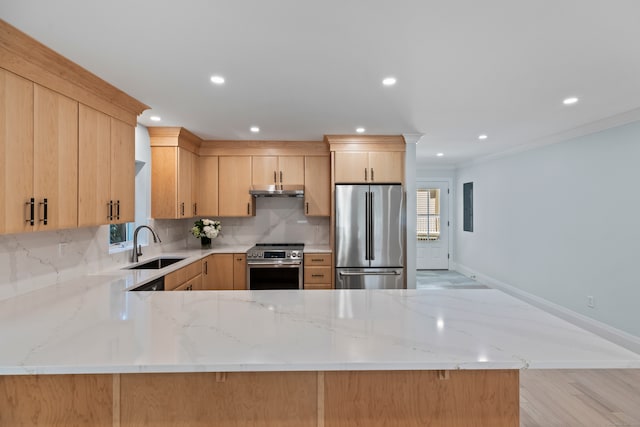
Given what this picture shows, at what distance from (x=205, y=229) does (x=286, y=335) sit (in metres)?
3.27

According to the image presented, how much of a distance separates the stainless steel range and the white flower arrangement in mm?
625

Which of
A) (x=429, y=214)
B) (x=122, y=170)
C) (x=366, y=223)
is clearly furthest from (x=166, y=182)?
(x=429, y=214)

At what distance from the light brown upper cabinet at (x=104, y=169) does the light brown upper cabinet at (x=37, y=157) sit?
0.07m

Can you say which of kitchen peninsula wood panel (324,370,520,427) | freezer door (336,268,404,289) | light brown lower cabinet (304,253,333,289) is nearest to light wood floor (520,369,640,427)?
kitchen peninsula wood panel (324,370,520,427)

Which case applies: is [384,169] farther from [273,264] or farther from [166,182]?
[166,182]

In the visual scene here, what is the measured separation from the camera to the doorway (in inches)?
286

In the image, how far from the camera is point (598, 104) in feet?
9.62

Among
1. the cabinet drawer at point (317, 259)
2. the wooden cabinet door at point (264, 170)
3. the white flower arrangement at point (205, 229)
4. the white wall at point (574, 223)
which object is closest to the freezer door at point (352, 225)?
the cabinet drawer at point (317, 259)

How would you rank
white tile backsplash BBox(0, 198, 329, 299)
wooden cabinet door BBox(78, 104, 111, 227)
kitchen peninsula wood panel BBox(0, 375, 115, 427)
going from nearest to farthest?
1. kitchen peninsula wood panel BBox(0, 375, 115, 427)
2. white tile backsplash BBox(0, 198, 329, 299)
3. wooden cabinet door BBox(78, 104, 111, 227)

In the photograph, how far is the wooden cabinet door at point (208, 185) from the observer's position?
4.39m

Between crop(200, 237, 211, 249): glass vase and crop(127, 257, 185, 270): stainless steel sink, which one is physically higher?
crop(200, 237, 211, 249): glass vase

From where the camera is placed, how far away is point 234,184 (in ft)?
14.4

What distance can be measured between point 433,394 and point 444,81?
2.07 m

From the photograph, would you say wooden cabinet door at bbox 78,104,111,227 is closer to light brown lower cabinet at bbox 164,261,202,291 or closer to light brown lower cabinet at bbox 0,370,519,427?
light brown lower cabinet at bbox 164,261,202,291
